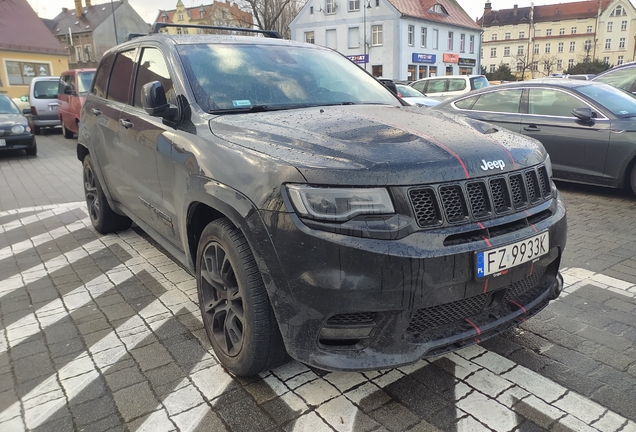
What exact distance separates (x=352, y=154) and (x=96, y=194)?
4.07 m

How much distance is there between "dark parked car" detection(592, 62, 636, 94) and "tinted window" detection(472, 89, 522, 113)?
3398 millimetres

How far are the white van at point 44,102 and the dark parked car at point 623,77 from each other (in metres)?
16.6

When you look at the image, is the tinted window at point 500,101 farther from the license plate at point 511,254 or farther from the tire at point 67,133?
the tire at point 67,133

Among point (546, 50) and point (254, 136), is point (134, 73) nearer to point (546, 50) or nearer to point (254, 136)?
point (254, 136)

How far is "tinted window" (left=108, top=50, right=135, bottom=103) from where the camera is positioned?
4.29m

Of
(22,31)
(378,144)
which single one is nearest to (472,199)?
(378,144)

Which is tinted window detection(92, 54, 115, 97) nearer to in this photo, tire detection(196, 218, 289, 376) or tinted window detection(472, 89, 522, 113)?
tire detection(196, 218, 289, 376)

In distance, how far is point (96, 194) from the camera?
5426 millimetres

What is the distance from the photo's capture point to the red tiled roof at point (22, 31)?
36.4 metres

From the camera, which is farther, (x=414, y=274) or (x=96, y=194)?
(x=96, y=194)

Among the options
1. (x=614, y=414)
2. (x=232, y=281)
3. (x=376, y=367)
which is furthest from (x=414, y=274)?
(x=614, y=414)

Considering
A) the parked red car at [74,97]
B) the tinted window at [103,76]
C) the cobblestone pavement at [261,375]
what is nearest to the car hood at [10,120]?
the parked red car at [74,97]

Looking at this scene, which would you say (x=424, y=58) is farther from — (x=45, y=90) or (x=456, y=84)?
(x=45, y=90)

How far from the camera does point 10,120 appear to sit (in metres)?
12.0
